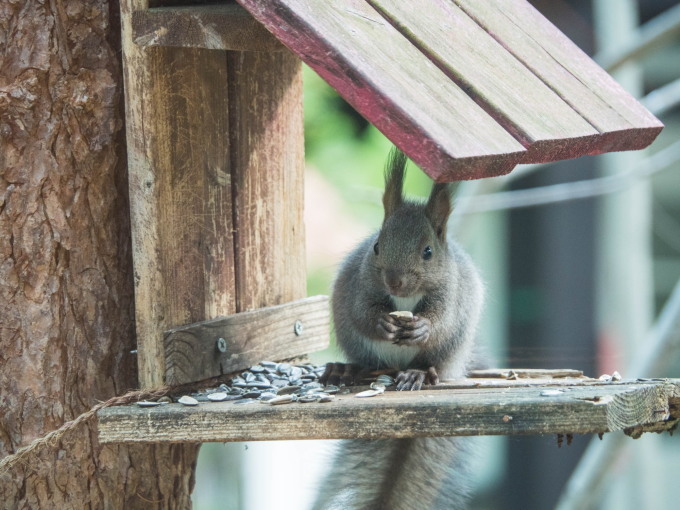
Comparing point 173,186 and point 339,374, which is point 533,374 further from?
point 173,186

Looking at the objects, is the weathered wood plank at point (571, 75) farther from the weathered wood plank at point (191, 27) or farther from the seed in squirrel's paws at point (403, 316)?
the seed in squirrel's paws at point (403, 316)

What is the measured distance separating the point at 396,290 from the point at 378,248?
11 centimetres

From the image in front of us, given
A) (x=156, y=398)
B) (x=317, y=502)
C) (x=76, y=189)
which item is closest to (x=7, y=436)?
(x=156, y=398)

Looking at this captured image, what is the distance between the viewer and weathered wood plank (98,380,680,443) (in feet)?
5.65

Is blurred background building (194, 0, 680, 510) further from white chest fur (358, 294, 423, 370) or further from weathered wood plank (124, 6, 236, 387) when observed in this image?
weathered wood plank (124, 6, 236, 387)

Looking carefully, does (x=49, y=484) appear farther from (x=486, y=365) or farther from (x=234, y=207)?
(x=486, y=365)

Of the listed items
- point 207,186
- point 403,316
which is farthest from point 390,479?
point 207,186

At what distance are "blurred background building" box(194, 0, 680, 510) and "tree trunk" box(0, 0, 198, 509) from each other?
1.84 meters

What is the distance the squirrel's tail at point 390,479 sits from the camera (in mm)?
2170

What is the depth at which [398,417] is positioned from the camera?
1.76m

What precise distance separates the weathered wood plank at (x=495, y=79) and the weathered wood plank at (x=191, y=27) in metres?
0.27

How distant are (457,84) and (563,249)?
3642 mm

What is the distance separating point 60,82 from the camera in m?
2.00

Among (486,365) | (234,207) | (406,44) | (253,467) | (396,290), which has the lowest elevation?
(253,467)
